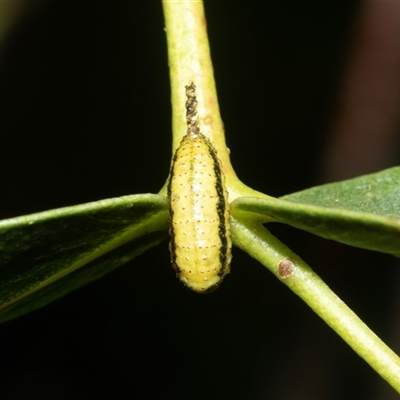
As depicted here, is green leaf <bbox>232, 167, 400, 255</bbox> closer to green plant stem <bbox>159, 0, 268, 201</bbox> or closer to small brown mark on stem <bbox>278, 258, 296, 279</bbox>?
small brown mark on stem <bbox>278, 258, 296, 279</bbox>

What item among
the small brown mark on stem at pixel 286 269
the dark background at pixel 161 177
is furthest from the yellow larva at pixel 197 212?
the dark background at pixel 161 177

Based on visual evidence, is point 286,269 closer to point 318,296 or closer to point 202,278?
point 318,296

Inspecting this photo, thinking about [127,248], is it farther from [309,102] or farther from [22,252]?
[309,102]

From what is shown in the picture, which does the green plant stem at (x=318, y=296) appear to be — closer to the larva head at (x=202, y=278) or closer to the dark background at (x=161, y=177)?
the larva head at (x=202, y=278)

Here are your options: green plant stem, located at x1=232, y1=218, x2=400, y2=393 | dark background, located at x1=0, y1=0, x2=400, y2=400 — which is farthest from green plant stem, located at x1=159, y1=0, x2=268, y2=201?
dark background, located at x1=0, y1=0, x2=400, y2=400

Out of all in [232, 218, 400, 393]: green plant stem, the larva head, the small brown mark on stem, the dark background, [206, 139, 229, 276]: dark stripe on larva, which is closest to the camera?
[232, 218, 400, 393]: green plant stem

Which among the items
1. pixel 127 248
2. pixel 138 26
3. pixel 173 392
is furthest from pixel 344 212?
pixel 173 392

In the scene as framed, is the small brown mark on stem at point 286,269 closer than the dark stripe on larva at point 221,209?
Yes
